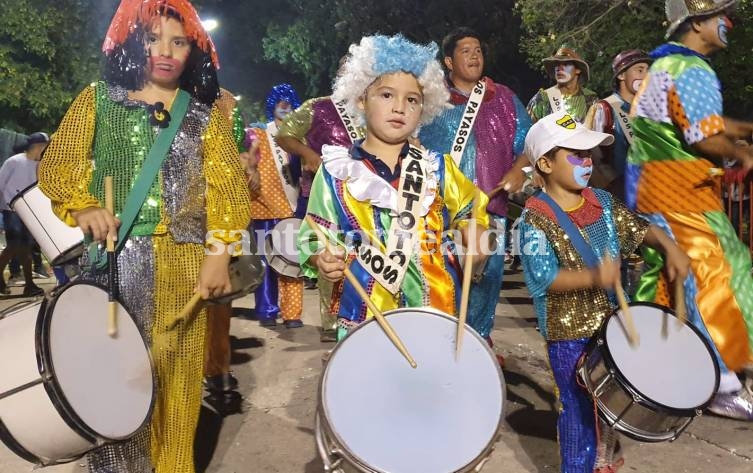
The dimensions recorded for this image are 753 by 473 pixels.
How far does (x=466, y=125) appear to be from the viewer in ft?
17.8

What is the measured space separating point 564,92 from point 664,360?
533 centimetres

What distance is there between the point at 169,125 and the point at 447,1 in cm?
1759

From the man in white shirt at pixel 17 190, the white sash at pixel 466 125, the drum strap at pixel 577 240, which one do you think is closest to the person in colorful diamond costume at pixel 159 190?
the drum strap at pixel 577 240

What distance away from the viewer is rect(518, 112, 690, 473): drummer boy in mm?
3381

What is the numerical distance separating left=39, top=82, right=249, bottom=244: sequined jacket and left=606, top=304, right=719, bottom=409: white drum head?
1.59m

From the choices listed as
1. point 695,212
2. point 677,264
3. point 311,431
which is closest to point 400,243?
point 677,264

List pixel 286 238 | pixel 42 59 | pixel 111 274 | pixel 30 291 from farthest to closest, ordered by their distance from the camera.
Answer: pixel 42 59 → pixel 30 291 → pixel 286 238 → pixel 111 274

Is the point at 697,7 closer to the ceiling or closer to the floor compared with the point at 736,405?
closer to the ceiling

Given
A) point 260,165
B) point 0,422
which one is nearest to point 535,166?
point 0,422

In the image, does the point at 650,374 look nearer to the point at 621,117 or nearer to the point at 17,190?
the point at 621,117

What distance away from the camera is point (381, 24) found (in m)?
21.5

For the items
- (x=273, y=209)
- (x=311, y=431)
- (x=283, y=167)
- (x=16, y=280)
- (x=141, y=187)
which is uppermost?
(x=141, y=187)

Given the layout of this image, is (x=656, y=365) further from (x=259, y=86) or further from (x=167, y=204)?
(x=259, y=86)

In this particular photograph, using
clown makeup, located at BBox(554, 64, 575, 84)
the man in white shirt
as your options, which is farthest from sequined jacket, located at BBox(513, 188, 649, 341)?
the man in white shirt
